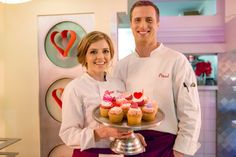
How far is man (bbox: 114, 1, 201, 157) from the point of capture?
1326 mm

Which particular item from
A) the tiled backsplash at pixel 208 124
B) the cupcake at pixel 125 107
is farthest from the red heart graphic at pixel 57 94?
the tiled backsplash at pixel 208 124

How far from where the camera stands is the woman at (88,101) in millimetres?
1229

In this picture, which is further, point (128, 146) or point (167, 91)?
point (167, 91)

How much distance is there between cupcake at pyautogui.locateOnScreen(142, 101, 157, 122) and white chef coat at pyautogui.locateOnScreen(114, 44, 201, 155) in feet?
0.73

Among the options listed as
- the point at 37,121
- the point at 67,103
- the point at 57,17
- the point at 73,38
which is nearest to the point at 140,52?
the point at 67,103

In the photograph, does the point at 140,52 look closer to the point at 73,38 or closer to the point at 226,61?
the point at 73,38

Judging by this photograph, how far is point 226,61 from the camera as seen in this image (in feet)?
10.3

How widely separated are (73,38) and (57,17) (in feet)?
0.67

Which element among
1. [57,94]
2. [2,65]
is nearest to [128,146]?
[57,94]

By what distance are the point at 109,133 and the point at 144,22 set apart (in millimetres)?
599

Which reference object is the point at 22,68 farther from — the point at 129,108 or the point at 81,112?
the point at 129,108

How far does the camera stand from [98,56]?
4.33 feet

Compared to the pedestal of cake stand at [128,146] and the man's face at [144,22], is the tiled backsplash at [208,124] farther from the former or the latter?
the pedestal of cake stand at [128,146]

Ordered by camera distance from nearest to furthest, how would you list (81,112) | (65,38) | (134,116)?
(134,116), (81,112), (65,38)
